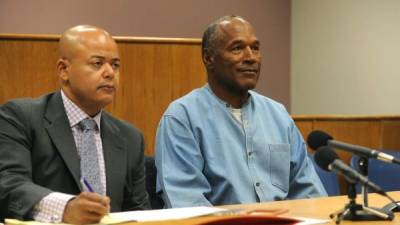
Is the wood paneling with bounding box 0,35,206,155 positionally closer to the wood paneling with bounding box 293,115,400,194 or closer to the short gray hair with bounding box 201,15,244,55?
the short gray hair with bounding box 201,15,244,55

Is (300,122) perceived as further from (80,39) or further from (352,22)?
(80,39)

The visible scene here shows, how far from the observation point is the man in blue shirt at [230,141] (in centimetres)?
316

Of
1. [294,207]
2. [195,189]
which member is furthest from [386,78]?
[294,207]

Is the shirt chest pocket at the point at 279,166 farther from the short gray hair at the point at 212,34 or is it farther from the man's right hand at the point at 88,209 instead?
the man's right hand at the point at 88,209

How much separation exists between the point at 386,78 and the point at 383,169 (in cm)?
213

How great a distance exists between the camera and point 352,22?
22.2 feet

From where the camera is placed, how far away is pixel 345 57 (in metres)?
6.87

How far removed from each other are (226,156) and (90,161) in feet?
2.36

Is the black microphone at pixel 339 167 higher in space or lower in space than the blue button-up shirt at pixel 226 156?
higher

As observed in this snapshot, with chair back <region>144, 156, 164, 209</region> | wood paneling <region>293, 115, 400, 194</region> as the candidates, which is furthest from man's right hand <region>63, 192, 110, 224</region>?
wood paneling <region>293, 115, 400, 194</region>

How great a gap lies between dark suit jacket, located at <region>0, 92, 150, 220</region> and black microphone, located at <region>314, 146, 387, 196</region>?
911 millimetres

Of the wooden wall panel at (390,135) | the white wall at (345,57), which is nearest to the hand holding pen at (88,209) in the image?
the wooden wall panel at (390,135)

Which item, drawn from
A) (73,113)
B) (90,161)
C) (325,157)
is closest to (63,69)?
(73,113)

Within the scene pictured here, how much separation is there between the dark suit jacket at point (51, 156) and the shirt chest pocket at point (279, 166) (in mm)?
657
